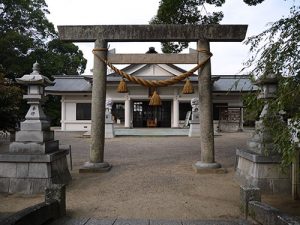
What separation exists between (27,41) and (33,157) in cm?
2131

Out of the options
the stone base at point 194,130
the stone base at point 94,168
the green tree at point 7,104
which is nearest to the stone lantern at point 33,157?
the stone base at point 94,168

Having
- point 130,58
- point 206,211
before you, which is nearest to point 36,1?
point 130,58

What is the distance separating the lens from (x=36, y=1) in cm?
2917

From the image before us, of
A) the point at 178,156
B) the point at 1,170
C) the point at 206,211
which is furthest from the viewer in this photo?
the point at 178,156

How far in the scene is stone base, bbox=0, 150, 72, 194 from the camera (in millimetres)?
6695

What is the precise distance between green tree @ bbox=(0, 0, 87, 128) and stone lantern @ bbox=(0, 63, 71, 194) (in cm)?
1651

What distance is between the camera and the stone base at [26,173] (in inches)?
264

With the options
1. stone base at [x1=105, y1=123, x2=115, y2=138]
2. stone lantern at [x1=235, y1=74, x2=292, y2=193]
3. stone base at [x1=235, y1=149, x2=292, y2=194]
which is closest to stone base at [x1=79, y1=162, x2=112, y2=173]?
stone lantern at [x1=235, y1=74, x2=292, y2=193]

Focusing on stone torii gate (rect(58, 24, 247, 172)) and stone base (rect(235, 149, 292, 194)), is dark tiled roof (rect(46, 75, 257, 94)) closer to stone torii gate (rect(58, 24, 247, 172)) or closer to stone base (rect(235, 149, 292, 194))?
stone torii gate (rect(58, 24, 247, 172))

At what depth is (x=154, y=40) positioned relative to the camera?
8.83m

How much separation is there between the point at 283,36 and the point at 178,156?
26.2ft

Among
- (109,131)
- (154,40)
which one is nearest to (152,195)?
(154,40)

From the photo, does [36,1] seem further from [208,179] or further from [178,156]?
[208,179]

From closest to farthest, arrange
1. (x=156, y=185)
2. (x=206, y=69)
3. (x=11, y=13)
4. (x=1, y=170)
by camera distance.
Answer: (x=1, y=170) → (x=156, y=185) → (x=206, y=69) → (x=11, y=13)
